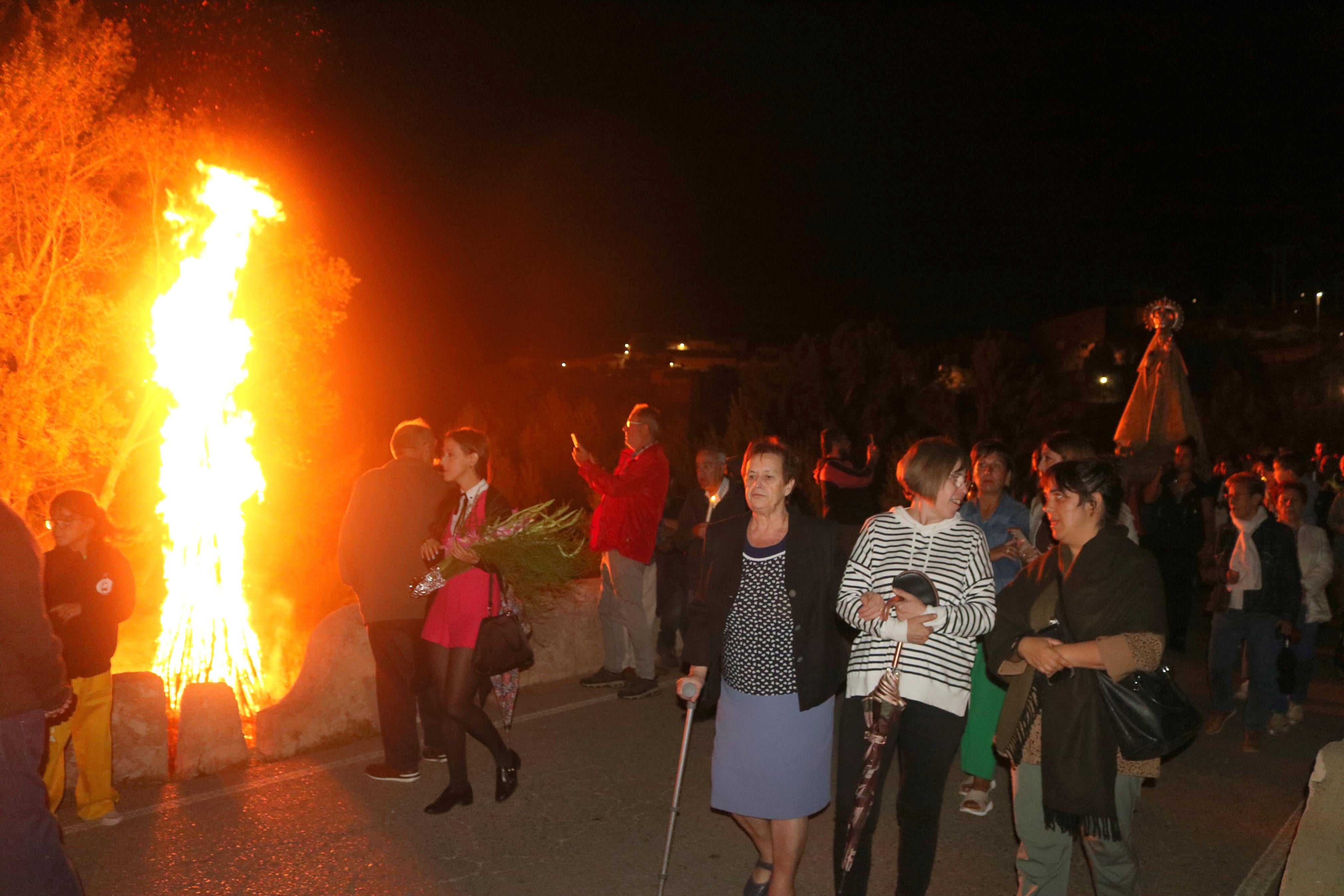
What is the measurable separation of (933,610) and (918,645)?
165 millimetres

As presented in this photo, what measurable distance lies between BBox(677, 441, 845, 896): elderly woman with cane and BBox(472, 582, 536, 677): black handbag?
59.2 inches

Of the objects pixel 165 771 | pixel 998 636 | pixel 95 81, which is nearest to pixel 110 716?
pixel 165 771

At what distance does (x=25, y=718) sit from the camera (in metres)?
3.56

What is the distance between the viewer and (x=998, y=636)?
13.0 ft

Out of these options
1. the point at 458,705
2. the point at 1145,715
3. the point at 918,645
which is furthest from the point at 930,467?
the point at 458,705

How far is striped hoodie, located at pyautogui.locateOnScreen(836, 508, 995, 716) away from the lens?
13.0 ft

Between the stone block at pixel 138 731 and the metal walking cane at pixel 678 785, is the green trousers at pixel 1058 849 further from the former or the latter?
the stone block at pixel 138 731

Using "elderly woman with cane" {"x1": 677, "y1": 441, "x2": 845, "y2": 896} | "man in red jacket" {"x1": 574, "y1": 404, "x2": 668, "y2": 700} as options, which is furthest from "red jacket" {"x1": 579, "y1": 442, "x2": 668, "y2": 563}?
"elderly woman with cane" {"x1": 677, "y1": 441, "x2": 845, "y2": 896}

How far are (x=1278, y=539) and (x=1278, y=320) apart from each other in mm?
47031

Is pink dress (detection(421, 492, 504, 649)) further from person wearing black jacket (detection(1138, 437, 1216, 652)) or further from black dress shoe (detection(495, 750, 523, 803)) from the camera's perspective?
person wearing black jacket (detection(1138, 437, 1216, 652))

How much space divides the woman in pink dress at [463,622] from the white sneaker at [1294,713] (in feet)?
18.5

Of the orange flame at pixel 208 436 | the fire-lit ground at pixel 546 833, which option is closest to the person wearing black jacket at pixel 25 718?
the fire-lit ground at pixel 546 833

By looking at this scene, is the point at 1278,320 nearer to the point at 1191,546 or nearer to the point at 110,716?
the point at 1191,546

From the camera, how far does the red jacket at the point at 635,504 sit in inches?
308
